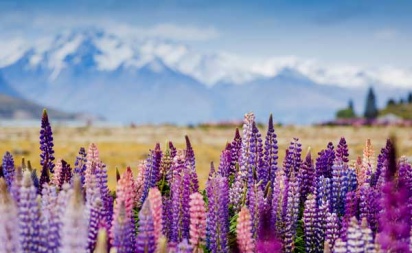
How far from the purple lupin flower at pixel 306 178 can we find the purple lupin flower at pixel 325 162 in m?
0.16

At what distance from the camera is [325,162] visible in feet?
21.6

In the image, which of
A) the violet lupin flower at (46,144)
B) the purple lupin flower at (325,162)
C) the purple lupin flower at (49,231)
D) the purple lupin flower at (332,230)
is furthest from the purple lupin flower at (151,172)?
the purple lupin flower at (49,231)

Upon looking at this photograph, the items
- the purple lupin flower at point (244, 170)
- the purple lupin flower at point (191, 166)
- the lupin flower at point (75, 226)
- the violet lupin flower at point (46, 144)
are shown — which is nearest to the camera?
the lupin flower at point (75, 226)

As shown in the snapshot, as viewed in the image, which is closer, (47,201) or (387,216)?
(387,216)

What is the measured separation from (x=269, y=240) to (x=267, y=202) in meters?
0.92

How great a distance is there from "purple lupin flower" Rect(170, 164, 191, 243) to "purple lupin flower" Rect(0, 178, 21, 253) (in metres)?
1.46

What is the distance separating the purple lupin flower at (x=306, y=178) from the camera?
20.5ft

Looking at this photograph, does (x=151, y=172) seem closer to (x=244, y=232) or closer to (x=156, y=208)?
(x=156, y=208)

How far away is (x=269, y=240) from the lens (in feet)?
13.5

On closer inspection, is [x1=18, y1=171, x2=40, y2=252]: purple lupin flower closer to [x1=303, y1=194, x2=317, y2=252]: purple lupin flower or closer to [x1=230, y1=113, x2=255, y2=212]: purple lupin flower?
[x1=303, y1=194, x2=317, y2=252]: purple lupin flower

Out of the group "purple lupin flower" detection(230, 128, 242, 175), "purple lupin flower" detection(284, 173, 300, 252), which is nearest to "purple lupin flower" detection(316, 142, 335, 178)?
"purple lupin flower" detection(230, 128, 242, 175)

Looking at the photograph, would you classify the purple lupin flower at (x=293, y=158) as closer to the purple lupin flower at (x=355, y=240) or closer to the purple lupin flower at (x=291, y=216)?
the purple lupin flower at (x=291, y=216)

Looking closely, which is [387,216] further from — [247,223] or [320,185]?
[320,185]

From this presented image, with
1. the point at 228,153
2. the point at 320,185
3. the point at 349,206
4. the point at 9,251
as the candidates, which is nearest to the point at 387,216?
the point at 349,206
